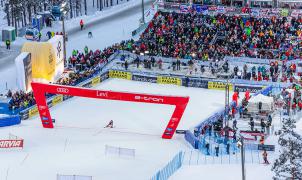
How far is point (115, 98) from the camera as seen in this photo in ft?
145

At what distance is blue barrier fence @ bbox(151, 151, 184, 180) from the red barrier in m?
3.42

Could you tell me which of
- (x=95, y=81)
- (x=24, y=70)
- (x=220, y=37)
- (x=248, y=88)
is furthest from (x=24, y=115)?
(x=220, y=37)

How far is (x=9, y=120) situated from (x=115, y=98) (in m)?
7.22

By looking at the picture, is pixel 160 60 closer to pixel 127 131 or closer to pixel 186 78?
pixel 186 78

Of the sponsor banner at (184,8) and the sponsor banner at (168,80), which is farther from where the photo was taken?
the sponsor banner at (184,8)

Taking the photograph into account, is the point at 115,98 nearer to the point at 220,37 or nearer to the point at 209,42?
the point at 209,42

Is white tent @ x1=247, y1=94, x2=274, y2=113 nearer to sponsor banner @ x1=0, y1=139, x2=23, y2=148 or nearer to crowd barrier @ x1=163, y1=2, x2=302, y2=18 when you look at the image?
sponsor banner @ x1=0, y1=139, x2=23, y2=148

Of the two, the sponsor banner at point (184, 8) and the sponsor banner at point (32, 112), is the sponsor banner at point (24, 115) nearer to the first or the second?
the sponsor banner at point (32, 112)

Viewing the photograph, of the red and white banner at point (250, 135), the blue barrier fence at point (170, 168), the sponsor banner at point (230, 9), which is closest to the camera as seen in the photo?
the blue barrier fence at point (170, 168)

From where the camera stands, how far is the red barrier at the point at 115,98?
43312 mm

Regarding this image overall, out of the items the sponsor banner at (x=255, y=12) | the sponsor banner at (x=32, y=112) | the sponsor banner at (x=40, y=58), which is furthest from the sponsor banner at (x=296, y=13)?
the sponsor banner at (x=32, y=112)

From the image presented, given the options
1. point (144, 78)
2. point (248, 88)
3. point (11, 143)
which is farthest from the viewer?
point (144, 78)

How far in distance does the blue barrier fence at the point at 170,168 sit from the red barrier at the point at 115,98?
11.2 feet

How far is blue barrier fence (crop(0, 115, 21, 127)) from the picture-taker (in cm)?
4594
